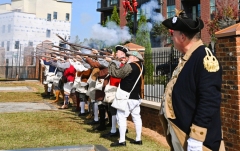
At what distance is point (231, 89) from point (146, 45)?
17386mm

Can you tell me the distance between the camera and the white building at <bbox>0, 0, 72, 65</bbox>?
138 ft

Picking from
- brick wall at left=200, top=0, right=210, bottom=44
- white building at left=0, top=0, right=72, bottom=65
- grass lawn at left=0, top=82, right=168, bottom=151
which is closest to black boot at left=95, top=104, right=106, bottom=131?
grass lawn at left=0, top=82, right=168, bottom=151

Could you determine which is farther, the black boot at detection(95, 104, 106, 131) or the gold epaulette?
the black boot at detection(95, 104, 106, 131)

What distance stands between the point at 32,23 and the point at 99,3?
47.3 ft

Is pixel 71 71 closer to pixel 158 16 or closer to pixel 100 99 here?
pixel 100 99

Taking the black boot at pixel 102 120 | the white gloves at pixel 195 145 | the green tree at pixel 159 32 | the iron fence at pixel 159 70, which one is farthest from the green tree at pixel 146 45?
the white gloves at pixel 195 145

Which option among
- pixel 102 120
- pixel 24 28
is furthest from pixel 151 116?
pixel 24 28

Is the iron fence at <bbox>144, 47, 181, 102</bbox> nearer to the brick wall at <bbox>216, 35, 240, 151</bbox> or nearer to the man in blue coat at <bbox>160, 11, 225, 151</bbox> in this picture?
the brick wall at <bbox>216, 35, 240, 151</bbox>

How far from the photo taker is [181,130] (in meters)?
2.36

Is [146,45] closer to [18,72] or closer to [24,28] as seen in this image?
[18,72]

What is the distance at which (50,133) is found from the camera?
6.02 meters

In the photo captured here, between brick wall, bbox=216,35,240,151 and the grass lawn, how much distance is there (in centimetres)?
139

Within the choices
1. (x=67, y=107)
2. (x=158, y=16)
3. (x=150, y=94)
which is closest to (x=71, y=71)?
(x=67, y=107)

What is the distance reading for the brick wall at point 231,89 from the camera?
407cm
